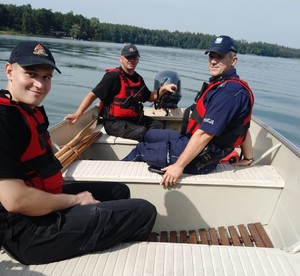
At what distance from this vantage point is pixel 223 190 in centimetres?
245

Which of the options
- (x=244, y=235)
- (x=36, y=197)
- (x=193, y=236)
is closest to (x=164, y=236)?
(x=193, y=236)

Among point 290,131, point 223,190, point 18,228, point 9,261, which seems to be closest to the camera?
point 18,228

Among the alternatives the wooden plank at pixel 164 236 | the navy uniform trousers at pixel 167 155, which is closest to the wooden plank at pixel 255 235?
the navy uniform trousers at pixel 167 155

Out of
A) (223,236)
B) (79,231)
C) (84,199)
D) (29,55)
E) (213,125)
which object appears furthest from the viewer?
(223,236)

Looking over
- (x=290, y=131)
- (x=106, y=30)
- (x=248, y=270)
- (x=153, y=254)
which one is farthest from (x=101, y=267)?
(x=106, y=30)

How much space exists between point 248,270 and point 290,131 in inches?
313

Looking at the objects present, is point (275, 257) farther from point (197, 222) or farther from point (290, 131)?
point (290, 131)

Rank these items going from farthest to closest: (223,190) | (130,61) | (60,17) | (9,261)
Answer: (60,17), (130,61), (223,190), (9,261)

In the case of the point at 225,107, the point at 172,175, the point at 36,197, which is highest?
the point at 225,107

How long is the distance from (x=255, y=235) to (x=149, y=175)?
88 centimetres

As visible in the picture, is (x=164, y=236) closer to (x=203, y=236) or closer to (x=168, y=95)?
(x=203, y=236)

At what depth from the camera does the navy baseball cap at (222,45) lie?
2455 mm

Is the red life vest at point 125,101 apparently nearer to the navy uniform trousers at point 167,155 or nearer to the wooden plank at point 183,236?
the navy uniform trousers at point 167,155

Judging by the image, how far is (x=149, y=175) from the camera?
8.14ft
